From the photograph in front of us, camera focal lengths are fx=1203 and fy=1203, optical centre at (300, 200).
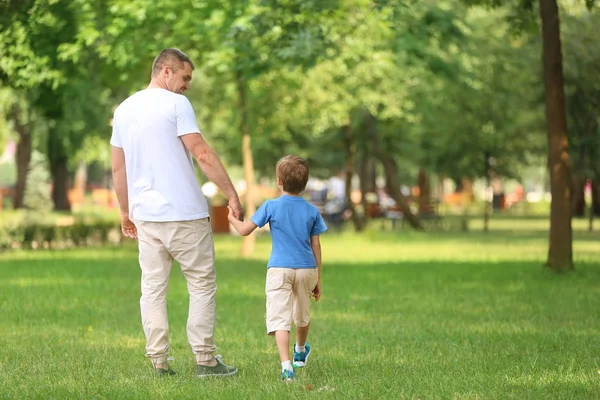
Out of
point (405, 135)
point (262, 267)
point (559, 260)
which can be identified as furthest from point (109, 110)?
point (559, 260)

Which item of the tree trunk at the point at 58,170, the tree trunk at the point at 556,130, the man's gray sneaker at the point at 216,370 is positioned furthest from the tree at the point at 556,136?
the tree trunk at the point at 58,170

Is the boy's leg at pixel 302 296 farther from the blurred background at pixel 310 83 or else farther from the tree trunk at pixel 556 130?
the tree trunk at pixel 556 130

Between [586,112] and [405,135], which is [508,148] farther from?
[586,112]

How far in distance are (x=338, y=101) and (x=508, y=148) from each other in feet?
46.8

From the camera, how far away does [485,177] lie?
146ft

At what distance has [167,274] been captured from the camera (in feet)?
27.5

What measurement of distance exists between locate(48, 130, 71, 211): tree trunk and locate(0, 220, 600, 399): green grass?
20102 millimetres

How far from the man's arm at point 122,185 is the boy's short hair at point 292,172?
46.6 inches

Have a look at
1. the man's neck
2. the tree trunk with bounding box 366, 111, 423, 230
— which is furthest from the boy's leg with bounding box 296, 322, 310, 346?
the tree trunk with bounding box 366, 111, 423, 230

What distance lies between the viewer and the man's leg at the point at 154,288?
27.1 feet

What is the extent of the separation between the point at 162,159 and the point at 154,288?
2.92 ft

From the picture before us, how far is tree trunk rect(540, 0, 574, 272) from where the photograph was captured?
1852 centimetres

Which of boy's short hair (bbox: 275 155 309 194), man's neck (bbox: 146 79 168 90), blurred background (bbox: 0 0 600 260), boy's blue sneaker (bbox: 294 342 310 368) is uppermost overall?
blurred background (bbox: 0 0 600 260)

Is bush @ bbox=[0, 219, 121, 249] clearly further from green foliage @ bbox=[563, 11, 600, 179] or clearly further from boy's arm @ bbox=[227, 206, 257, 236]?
boy's arm @ bbox=[227, 206, 257, 236]
